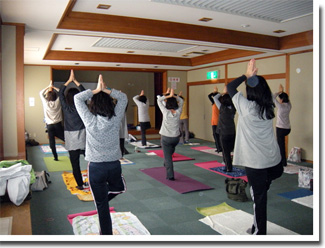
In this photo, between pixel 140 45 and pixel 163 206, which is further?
pixel 140 45

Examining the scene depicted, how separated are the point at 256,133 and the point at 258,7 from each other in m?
2.52

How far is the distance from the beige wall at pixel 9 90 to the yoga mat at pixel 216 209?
277cm

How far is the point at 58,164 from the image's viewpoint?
6129 millimetres

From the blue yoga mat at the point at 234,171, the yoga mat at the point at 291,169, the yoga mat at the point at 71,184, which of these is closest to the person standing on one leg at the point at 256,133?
Answer: the yoga mat at the point at 71,184

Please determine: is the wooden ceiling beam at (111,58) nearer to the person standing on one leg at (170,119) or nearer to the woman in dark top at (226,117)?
the woman in dark top at (226,117)

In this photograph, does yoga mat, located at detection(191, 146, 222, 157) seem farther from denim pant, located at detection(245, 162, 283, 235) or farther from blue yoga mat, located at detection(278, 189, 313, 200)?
denim pant, located at detection(245, 162, 283, 235)

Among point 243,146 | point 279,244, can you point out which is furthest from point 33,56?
point 279,244

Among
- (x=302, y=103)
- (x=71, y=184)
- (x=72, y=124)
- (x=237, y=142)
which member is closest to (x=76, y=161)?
(x=72, y=124)

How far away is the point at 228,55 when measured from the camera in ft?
25.8

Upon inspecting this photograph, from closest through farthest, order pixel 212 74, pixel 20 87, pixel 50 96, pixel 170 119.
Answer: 1. pixel 20 87
2. pixel 170 119
3. pixel 50 96
4. pixel 212 74

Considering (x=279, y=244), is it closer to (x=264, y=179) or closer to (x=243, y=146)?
(x=264, y=179)

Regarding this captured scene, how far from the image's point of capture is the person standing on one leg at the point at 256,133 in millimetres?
2453

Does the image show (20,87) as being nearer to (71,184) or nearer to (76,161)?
(76,161)

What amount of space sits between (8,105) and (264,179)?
141 inches
